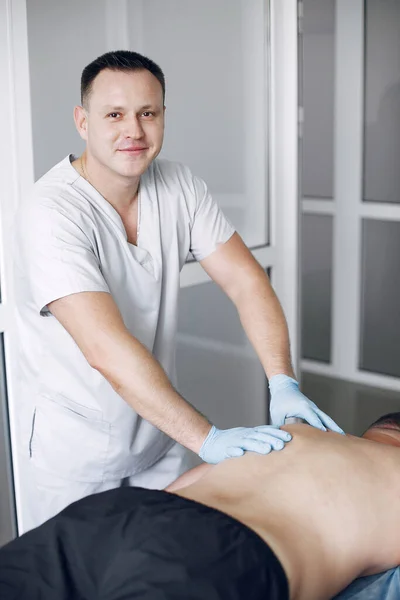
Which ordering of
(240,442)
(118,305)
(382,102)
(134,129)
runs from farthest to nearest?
1. (382,102)
2. (118,305)
3. (134,129)
4. (240,442)

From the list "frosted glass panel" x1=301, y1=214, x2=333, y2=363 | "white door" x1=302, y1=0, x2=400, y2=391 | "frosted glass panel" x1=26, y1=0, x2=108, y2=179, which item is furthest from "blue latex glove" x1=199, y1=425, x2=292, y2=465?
"frosted glass panel" x1=301, y1=214, x2=333, y2=363

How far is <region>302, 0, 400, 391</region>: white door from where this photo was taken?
145 inches

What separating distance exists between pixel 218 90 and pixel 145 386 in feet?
4.45

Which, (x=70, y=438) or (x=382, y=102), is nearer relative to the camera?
(x=70, y=438)

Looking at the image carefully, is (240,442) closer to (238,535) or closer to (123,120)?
(238,535)

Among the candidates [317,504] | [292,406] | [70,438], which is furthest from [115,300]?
[317,504]

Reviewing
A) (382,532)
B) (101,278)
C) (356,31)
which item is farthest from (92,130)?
(356,31)

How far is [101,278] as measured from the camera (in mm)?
1693

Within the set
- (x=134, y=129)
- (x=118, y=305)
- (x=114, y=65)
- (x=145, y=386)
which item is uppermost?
(x=114, y=65)

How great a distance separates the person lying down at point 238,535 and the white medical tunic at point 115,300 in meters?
0.42

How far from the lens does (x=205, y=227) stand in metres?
2.04

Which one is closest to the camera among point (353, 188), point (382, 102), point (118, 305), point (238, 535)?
point (238, 535)

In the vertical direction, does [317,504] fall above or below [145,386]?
below

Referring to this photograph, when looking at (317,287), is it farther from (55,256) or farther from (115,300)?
(55,256)
